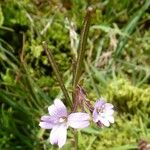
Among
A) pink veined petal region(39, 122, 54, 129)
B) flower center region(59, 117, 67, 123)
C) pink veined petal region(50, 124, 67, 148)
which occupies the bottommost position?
pink veined petal region(50, 124, 67, 148)

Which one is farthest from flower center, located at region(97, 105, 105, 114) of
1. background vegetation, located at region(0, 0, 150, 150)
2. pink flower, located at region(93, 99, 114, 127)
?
background vegetation, located at region(0, 0, 150, 150)

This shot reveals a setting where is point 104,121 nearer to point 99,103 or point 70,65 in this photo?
point 99,103

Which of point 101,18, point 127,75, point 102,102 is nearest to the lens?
point 102,102

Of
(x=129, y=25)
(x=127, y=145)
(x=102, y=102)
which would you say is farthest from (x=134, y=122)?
(x=102, y=102)

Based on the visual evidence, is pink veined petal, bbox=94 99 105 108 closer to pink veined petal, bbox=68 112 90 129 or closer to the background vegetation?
pink veined petal, bbox=68 112 90 129

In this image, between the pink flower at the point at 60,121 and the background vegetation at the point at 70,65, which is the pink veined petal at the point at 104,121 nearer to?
the pink flower at the point at 60,121

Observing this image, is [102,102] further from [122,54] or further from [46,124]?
[122,54]

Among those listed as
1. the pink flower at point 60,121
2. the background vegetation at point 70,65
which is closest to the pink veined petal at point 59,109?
the pink flower at point 60,121
